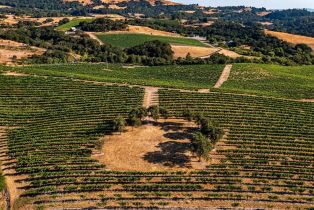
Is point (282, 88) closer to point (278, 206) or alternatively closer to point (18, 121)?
point (278, 206)

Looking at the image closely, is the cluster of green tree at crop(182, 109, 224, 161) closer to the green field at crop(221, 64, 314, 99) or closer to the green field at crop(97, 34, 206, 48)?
the green field at crop(221, 64, 314, 99)

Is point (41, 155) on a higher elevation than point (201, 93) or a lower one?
lower

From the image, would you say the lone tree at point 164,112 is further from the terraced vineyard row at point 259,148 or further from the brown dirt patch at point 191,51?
the brown dirt patch at point 191,51

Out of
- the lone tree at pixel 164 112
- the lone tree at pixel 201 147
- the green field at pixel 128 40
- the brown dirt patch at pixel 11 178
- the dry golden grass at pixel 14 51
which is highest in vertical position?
the green field at pixel 128 40

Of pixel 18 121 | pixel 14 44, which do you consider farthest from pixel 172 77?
pixel 14 44

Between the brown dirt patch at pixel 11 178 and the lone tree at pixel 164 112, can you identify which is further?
the lone tree at pixel 164 112

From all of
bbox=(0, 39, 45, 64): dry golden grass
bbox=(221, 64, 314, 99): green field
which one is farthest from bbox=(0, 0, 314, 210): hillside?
bbox=(0, 39, 45, 64): dry golden grass

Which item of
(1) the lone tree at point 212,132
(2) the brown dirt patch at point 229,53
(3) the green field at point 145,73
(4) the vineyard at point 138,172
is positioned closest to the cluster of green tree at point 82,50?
(3) the green field at point 145,73

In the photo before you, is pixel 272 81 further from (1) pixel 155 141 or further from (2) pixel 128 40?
(2) pixel 128 40
